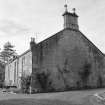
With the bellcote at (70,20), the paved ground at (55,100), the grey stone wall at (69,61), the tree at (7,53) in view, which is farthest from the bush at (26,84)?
the tree at (7,53)

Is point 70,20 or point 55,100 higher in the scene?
point 70,20

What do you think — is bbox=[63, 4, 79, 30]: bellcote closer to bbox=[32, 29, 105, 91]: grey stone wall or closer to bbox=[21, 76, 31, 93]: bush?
bbox=[32, 29, 105, 91]: grey stone wall

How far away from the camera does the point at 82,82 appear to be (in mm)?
29938

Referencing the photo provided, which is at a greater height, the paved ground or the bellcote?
the bellcote

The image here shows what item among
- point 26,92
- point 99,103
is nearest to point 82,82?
point 26,92

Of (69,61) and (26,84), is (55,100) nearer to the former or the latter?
(26,84)

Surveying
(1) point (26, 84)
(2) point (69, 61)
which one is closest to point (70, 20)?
(2) point (69, 61)

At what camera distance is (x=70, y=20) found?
101 ft

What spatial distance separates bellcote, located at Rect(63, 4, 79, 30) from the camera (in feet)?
100.0

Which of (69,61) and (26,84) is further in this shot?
(69,61)

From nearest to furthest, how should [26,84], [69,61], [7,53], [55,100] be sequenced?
[55,100] < [26,84] < [69,61] < [7,53]

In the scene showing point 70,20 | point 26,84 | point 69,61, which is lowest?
point 26,84

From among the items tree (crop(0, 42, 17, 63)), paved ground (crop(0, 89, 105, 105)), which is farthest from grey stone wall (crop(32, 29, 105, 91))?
tree (crop(0, 42, 17, 63))

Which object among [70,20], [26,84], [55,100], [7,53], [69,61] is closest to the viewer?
[55,100]
